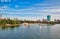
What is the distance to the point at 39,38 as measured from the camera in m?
4.33

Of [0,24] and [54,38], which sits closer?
[54,38]

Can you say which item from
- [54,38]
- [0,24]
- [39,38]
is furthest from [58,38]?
[0,24]

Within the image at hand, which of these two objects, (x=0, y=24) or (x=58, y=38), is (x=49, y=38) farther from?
(x=0, y=24)

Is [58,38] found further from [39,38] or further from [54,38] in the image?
[39,38]

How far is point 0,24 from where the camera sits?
1012 cm

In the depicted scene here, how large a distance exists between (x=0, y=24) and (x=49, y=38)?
21.0 ft

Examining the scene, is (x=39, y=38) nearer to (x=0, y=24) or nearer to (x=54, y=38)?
(x=54, y=38)

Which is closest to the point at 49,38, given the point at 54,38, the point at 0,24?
the point at 54,38

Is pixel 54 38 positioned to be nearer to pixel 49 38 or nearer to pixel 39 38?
pixel 49 38

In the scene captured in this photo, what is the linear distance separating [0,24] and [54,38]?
257 inches

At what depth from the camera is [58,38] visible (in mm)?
4328

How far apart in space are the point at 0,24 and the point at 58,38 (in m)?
6.54

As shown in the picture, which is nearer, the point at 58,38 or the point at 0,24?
the point at 58,38

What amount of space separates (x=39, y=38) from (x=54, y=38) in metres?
0.46
